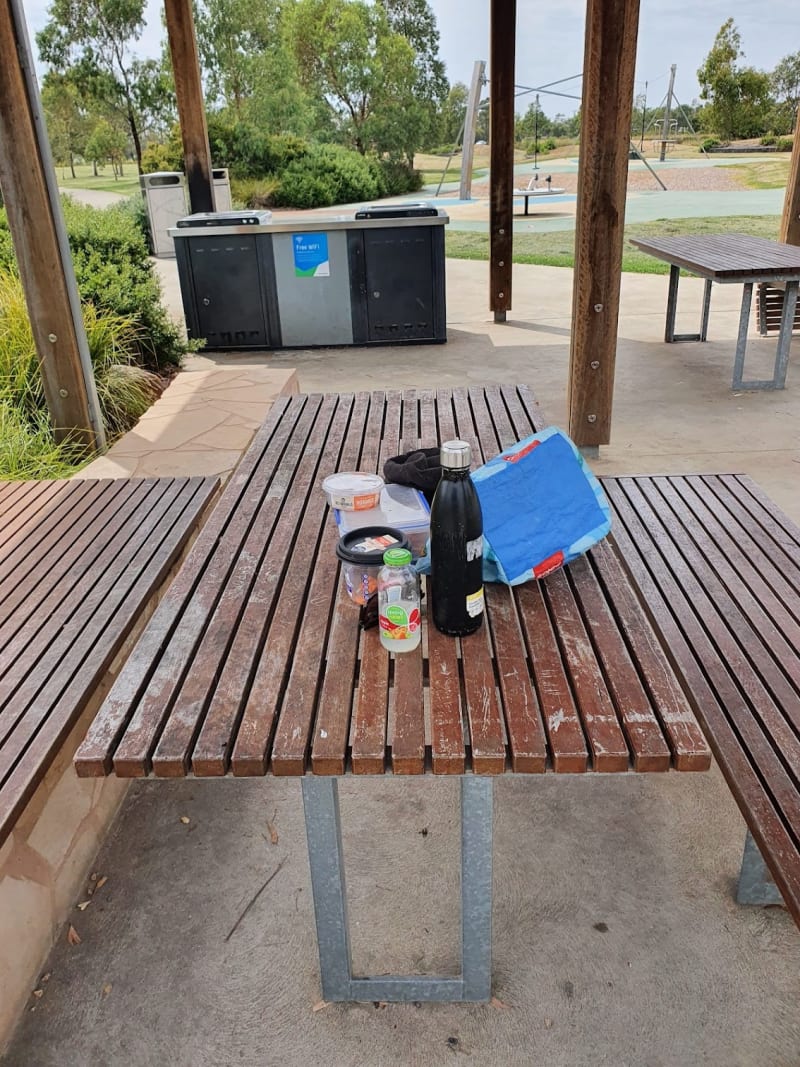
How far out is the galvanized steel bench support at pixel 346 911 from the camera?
157cm

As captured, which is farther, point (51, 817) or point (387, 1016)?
point (51, 817)

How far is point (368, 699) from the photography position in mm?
1465

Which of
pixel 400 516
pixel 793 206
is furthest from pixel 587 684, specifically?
pixel 793 206

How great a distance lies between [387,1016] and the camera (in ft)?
5.69

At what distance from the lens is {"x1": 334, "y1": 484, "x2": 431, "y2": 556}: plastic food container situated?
6.04 ft

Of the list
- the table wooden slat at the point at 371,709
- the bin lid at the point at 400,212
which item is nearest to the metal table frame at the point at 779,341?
the bin lid at the point at 400,212

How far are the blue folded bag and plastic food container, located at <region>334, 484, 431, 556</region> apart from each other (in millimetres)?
84

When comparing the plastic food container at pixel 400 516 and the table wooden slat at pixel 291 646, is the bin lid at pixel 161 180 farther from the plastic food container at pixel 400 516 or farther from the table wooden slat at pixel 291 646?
the plastic food container at pixel 400 516

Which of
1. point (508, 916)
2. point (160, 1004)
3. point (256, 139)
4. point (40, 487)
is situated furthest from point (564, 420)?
point (256, 139)

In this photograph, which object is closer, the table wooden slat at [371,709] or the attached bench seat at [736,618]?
the table wooden slat at [371,709]

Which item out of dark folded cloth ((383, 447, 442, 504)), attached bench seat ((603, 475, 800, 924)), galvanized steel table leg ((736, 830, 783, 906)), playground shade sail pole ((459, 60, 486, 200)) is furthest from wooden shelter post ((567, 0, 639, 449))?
playground shade sail pole ((459, 60, 486, 200))

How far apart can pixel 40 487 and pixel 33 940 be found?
5.71 ft

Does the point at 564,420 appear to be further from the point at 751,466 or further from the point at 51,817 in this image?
the point at 51,817

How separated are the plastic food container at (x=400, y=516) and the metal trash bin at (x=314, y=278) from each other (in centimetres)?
529
